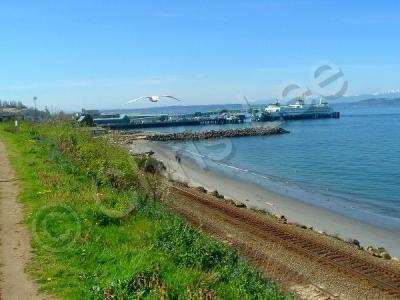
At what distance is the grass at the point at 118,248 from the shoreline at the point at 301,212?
28.5ft

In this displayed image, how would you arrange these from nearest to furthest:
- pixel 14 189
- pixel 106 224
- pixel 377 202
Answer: pixel 106 224 < pixel 14 189 < pixel 377 202

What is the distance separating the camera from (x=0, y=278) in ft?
24.6

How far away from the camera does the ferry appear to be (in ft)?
452

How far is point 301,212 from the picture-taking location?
2434 centimetres

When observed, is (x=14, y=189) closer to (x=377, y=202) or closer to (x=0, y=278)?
(x=0, y=278)

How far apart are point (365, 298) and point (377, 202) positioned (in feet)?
58.2

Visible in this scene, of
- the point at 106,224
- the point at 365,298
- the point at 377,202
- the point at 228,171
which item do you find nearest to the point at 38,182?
the point at 106,224

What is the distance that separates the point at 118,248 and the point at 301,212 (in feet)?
55.7

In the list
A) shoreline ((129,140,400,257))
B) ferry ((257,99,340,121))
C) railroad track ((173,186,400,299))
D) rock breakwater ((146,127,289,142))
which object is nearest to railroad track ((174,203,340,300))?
railroad track ((173,186,400,299))

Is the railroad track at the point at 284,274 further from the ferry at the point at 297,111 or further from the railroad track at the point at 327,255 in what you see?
the ferry at the point at 297,111

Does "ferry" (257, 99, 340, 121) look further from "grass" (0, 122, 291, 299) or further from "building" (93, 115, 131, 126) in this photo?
"grass" (0, 122, 291, 299)

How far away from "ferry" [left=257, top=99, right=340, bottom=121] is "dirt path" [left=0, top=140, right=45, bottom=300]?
125m

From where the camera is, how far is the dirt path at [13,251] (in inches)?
278

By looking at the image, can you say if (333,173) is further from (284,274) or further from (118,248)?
(118,248)
